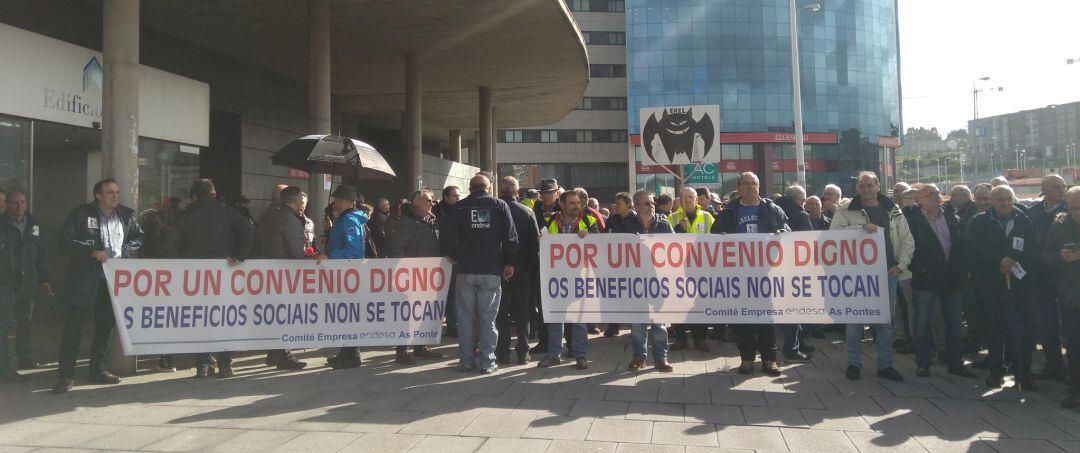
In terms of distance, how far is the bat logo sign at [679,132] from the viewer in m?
10.2

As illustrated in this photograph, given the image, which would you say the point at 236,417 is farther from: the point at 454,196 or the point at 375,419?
the point at 454,196

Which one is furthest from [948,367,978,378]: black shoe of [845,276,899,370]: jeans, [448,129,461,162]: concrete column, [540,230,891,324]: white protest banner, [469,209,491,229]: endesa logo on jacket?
[448,129,461,162]: concrete column

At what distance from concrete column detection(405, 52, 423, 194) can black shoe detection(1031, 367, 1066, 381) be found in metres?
14.4

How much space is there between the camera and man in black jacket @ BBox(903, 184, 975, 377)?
6.61m

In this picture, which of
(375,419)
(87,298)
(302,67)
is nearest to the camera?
(375,419)

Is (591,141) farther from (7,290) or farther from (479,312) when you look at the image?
(7,290)

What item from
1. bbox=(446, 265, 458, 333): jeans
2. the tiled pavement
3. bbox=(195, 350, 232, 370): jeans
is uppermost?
bbox=(446, 265, 458, 333): jeans

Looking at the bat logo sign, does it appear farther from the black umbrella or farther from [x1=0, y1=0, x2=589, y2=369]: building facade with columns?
[x1=0, y1=0, x2=589, y2=369]: building facade with columns

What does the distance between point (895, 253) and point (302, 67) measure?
1493cm

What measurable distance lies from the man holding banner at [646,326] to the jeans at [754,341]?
73 cm

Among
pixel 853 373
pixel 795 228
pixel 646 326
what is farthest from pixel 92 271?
pixel 795 228

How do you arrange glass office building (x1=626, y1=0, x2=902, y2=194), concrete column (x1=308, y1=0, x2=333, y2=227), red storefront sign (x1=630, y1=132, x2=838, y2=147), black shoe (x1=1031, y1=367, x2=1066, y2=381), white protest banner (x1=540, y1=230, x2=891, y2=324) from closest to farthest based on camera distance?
1. black shoe (x1=1031, y1=367, x2=1066, y2=381)
2. white protest banner (x1=540, y1=230, x2=891, y2=324)
3. concrete column (x1=308, y1=0, x2=333, y2=227)
4. glass office building (x1=626, y1=0, x2=902, y2=194)
5. red storefront sign (x1=630, y1=132, x2=838, y2=147)

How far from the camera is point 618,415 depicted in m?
5.28

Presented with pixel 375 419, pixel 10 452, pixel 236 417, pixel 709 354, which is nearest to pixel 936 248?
pixel 709 354
